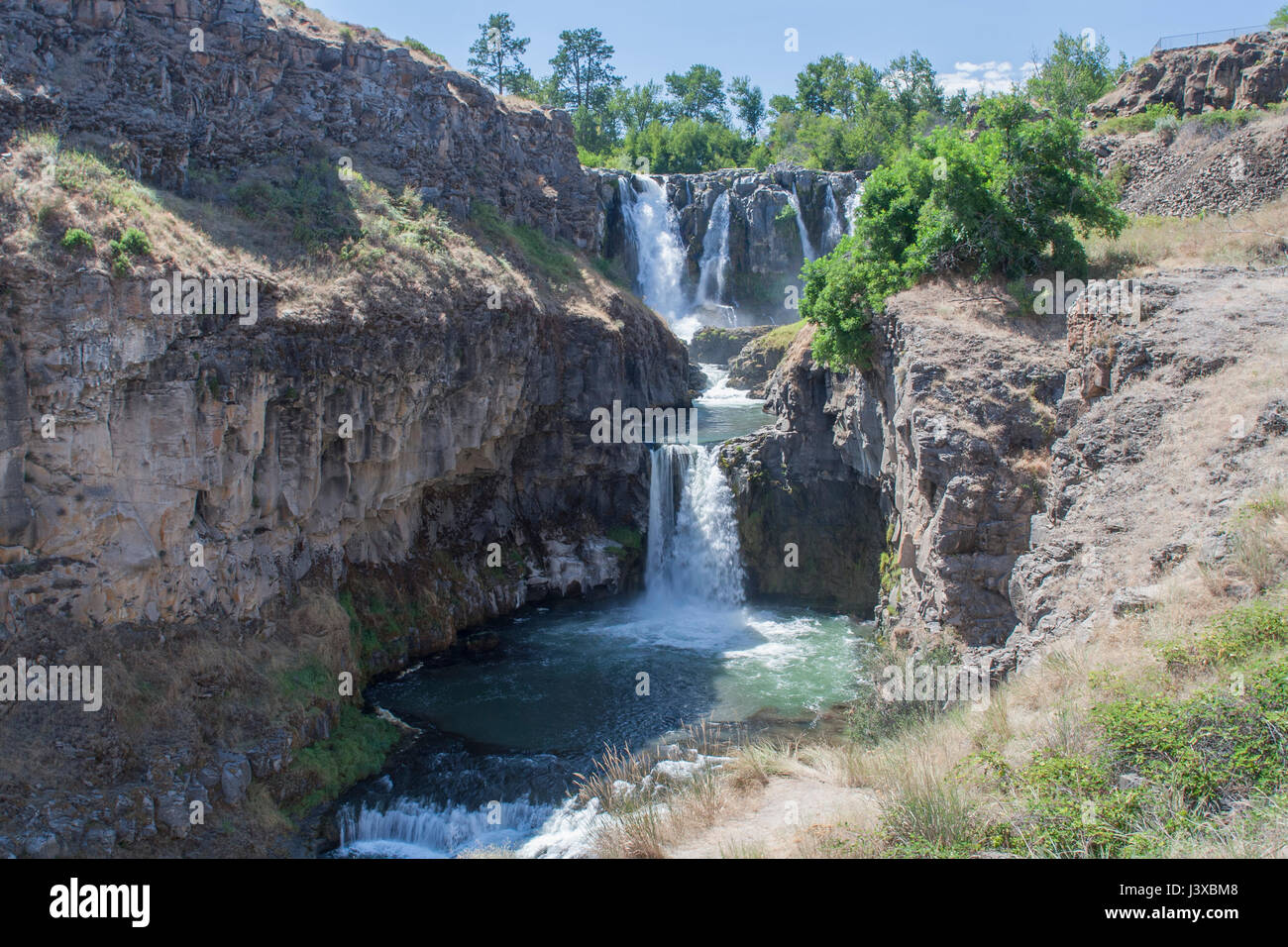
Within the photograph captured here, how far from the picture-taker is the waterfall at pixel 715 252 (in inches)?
1769

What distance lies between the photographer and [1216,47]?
95.1 feet

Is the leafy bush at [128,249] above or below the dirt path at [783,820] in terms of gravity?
above

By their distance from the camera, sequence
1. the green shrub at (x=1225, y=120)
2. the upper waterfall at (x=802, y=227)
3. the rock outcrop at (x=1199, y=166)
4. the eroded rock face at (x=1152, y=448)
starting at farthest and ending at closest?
the upper waterfall at (x=802, y=227), the green shrub at (x=1225, y=120), the rock outcrop at (x=1199, y=166), the eroded rock face at (x=1152, y=448)

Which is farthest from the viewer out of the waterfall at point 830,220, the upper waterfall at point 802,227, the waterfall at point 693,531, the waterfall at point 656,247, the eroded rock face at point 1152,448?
the upper waterfall at point 802,227

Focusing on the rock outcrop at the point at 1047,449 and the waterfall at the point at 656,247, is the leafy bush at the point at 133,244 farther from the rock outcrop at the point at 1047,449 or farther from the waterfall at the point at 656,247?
the waterfall at the point at 656,247

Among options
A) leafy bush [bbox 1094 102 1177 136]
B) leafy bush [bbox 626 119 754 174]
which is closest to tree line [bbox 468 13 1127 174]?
leafy bush [bbox 626 119 754 174]

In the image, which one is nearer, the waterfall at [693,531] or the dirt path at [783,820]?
the dirt path at [783,820]

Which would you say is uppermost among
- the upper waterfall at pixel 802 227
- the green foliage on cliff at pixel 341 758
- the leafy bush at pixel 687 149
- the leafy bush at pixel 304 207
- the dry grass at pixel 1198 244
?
the leafy bush at pixel 687 149

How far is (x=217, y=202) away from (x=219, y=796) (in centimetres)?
1506

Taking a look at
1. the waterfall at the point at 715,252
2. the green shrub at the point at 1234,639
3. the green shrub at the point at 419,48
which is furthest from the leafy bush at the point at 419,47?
the green shrub at the point at 1234,639

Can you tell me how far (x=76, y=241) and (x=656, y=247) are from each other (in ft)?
99.4

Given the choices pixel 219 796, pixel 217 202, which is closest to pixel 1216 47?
pixel 217 202

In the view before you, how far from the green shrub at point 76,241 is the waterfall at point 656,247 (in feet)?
93.6
